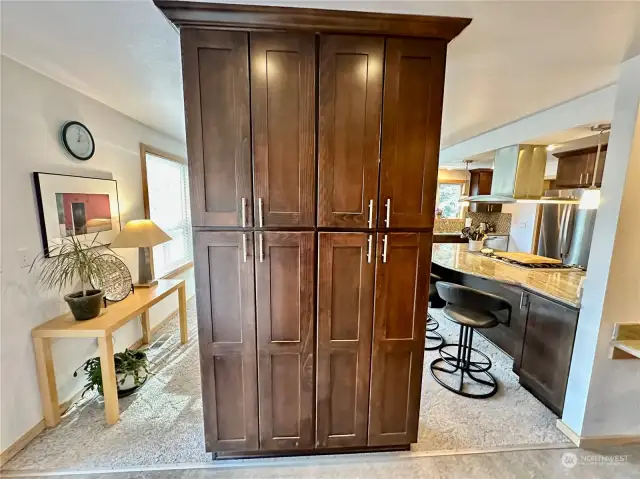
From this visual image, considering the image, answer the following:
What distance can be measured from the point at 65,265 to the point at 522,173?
13.6 feet

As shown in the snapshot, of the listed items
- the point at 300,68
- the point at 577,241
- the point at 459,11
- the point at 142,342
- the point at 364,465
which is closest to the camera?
the point at 459,11

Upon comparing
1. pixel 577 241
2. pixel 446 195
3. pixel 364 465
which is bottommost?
pixel 364 465

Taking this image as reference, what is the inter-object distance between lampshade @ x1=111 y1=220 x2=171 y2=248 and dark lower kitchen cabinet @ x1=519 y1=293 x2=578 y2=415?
130 inches

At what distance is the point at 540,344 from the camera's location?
2.32 meters

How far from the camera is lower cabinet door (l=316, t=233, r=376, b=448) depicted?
1562mm

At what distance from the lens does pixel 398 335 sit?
5.42ft

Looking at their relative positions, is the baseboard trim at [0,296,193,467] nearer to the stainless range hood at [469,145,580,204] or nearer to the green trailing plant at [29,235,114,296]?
the green trailing plant at [29,235,114,296]

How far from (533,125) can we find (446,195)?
3.94 m

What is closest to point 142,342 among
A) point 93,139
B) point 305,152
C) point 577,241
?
point 93,139

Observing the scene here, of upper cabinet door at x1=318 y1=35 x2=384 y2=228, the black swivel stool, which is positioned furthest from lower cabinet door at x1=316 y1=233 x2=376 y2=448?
Result: the black swivel stool

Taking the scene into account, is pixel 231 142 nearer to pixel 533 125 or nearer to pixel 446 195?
pixel 533 125

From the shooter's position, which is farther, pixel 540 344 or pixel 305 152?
pixel 540 344

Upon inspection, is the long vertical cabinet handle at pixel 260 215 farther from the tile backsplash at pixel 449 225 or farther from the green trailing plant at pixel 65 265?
the tile backsplash at pixel 449 225

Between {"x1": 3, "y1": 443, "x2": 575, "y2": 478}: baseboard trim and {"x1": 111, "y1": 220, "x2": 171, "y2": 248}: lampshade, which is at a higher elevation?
{"x1": 111, "y1": 220, "x2": 171, "y2": 248}: lampshade
